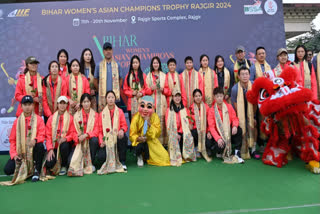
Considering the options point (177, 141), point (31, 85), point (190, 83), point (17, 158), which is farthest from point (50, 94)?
point (190, 83)

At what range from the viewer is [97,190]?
260 centimetres

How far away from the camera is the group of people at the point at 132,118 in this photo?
326 centimetres

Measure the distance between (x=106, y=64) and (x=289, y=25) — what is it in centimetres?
782

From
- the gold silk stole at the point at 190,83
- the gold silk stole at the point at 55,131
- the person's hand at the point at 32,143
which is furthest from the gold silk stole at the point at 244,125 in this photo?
the person's hand at the point at 32,143

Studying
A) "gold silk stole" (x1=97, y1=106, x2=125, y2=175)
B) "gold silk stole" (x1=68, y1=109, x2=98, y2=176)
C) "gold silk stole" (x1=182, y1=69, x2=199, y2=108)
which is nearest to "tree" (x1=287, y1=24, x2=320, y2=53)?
"gold silk stole" (x1=182, y1=69, x2=199, y2=108)

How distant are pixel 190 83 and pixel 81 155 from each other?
2.41 metres

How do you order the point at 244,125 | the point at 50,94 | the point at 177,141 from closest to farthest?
the point at 177,141 < the point at 244,125 < the point at 50,94

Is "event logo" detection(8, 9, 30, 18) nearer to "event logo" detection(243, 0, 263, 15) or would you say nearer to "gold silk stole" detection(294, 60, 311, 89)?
"event logo" detection(243, 0, 263, 15)

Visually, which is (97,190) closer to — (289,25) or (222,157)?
(222,157)

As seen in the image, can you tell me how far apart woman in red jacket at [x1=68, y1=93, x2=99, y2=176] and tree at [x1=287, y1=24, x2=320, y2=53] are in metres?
7.89

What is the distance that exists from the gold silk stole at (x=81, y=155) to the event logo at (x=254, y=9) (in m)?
4.31

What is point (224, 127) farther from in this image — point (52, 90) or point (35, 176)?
point (52, 90)

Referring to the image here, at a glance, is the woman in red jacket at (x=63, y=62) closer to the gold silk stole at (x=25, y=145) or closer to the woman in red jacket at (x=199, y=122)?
the gold silk stole at (x=25, y=145)

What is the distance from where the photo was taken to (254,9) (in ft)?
16.8
